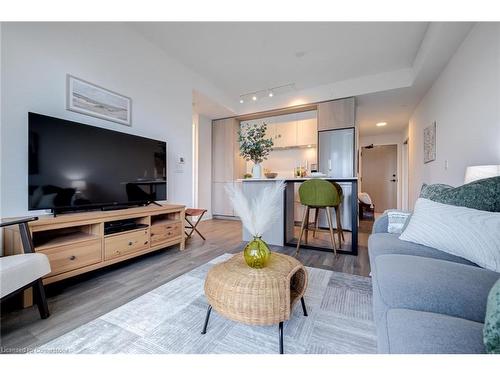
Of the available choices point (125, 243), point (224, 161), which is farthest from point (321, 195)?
point (224, 161)

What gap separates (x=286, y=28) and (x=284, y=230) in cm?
251

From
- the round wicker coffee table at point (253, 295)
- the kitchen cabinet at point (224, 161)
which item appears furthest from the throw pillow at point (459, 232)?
the kitchen cabinet at point (224, 161)

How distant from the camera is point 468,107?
2057 mm

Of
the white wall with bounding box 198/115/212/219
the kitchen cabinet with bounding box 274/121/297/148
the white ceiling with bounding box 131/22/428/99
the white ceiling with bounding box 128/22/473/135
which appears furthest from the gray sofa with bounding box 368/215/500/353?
the white wall with bounding box 198/115/212/219

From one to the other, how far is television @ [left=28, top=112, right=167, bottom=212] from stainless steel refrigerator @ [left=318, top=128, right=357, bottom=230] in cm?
293

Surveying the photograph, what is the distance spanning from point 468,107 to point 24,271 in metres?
3.72

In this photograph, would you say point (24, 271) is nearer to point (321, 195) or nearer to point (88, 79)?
point (88, 79)

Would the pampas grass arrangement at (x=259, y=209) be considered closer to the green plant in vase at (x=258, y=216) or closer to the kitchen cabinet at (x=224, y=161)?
the green plant in vase at (x=258, y=216)

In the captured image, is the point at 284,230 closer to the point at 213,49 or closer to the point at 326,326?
the point at 326,326

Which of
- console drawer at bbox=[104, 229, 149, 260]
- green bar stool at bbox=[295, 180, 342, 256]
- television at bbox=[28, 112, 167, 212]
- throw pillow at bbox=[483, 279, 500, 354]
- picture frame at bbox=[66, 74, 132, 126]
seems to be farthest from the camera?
green bar stool at bbox=[295, 180, 342, 256]

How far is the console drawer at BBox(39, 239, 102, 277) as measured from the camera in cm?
150

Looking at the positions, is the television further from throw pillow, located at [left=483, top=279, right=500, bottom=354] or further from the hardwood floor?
throw pillow, located at [left=483, top=279, right=500, bottom=354]

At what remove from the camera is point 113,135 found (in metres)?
2.14

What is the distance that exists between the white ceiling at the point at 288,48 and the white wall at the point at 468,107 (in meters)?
0.64
